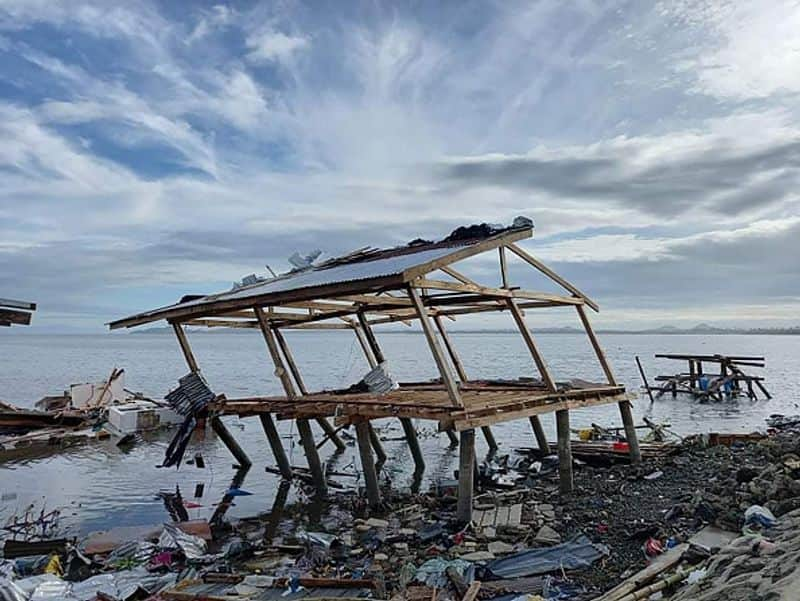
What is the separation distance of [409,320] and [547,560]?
425 inches

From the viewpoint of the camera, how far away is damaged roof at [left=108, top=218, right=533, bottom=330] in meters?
10.9

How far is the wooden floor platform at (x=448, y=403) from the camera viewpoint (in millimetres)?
11008

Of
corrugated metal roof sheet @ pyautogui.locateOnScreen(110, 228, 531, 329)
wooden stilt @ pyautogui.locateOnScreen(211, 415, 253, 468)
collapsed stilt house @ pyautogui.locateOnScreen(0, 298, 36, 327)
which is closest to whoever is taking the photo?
collapsed stilt house @ pyautogui.locateOnScreen(0, 298, 36, 327)

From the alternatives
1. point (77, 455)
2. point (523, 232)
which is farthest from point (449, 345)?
point (77, 455)

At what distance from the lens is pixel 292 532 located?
41.0 ft

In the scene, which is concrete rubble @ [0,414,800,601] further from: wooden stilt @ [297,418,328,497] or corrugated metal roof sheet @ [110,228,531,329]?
corrugated metal roof sheet @ [110,228,531,329]

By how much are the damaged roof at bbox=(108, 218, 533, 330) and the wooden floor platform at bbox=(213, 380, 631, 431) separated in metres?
2.36

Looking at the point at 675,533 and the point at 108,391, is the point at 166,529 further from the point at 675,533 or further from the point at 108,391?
the point at 108,391

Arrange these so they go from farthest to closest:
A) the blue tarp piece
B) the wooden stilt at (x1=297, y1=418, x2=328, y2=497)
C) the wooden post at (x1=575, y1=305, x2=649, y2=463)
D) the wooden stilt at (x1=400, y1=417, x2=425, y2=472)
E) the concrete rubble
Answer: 1. the wooden stilt at (x1=400, y1=417, x2=425, y2=472)
2. the wooden post at (x1=575, y1=305, x2=649, y2=463)
3. the wooden stilt at (x1=297, y1=418, x2=328, y2=497)
4. the blue tarp piece
5. the concrete rubble

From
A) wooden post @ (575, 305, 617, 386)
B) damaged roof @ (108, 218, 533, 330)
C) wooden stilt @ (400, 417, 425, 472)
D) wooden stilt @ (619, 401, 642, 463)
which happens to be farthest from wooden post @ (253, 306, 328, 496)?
wooden stilt @ (619, 401, 642, 463)

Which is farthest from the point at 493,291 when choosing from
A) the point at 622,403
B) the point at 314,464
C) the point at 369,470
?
the point at 314,464

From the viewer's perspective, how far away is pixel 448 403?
40.9 ft

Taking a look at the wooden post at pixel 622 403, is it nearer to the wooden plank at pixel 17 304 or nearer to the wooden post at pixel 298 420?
the wooden post at pixel 298 420

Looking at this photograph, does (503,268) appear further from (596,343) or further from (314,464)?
(314,464)
